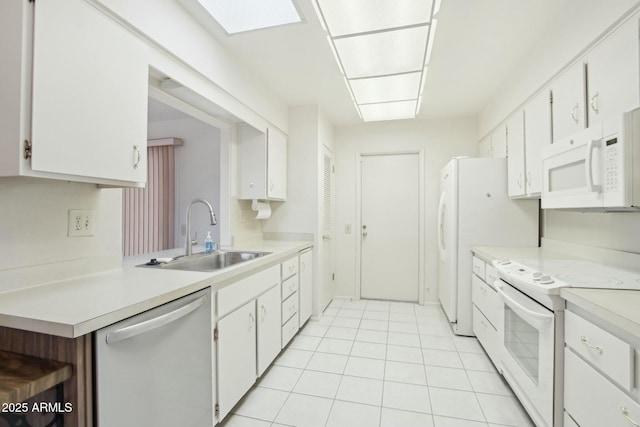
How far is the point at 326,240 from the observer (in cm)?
359

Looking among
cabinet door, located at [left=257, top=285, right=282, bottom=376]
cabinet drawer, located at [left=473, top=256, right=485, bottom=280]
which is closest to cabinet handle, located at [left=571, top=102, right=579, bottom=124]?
cabinet drawer, located at [left=473, top=256, right=485, bottom=280]

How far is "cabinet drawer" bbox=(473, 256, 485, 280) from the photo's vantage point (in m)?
2.39

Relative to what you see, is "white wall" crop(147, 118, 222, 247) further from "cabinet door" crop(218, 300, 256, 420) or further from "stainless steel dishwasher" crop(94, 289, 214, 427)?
"stainless steel dishwasher" crop(94, 289, 214, 427)

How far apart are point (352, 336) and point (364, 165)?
2.22 metres

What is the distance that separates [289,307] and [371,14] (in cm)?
219

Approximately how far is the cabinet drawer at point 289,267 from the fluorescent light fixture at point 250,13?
1.71m

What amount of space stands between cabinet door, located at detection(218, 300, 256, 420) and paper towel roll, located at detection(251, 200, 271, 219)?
3.91 feet

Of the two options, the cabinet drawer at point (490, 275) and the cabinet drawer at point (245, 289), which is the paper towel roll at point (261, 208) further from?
the cabinet drawer at point (490, 275)

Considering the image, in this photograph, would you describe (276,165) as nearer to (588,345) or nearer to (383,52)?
(383,52)

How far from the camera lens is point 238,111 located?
7.61 ft

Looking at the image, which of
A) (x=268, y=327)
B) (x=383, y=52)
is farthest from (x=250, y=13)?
(x=268, y=327)

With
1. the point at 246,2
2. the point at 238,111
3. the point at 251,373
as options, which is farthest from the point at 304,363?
the point at 246,2

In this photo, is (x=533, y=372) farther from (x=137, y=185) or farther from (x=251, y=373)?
(x=137, y=185)

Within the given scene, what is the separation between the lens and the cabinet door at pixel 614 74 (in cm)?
127
